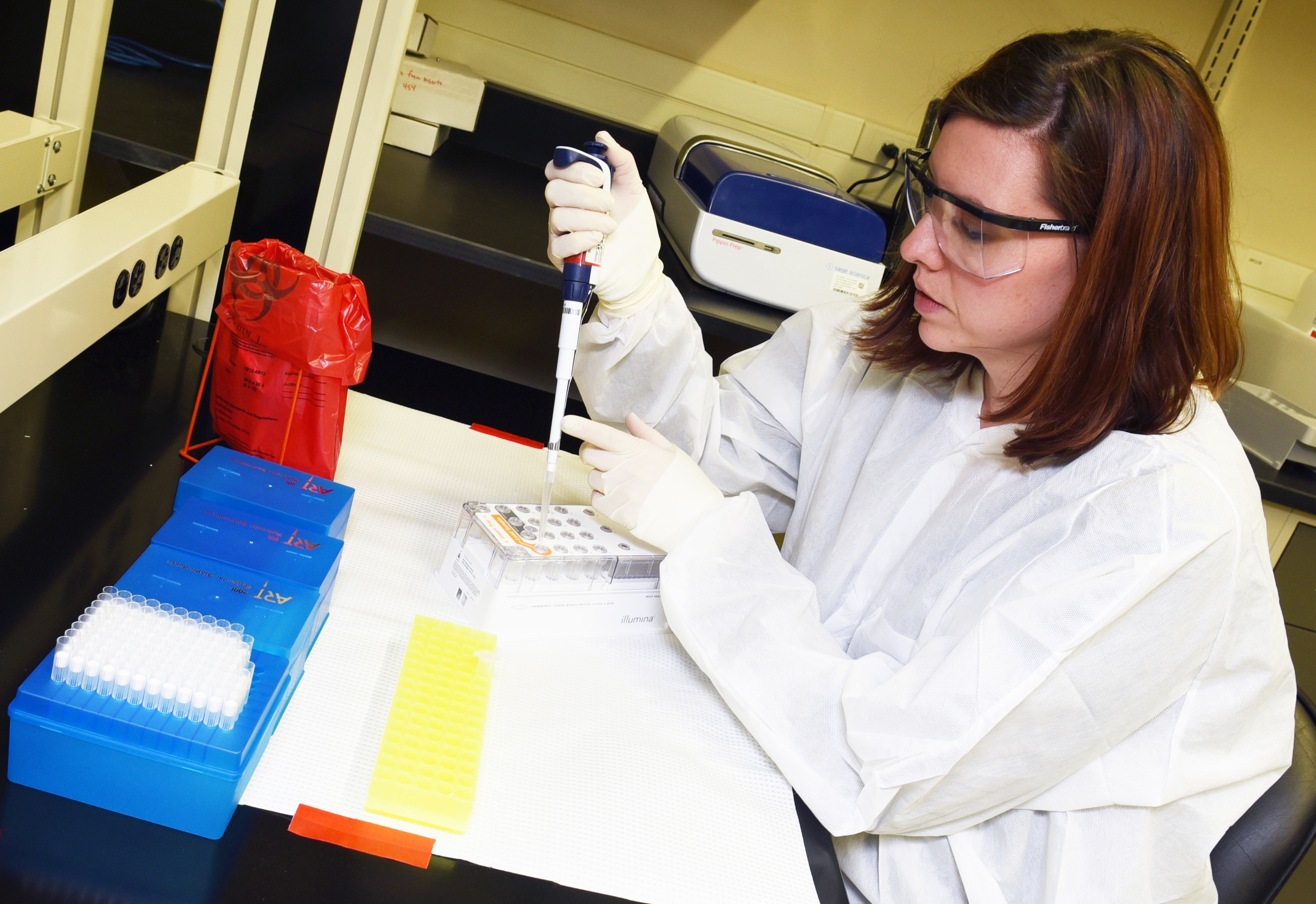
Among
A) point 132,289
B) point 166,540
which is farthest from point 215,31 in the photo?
point 166,540

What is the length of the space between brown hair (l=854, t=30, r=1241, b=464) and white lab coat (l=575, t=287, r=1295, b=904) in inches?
1.9

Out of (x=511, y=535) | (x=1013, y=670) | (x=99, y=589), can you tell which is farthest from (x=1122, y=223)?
(x=99, y=589)

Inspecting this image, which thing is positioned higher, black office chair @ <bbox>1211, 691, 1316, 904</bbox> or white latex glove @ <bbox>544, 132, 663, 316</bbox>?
white latex glove @ <bbox>544, 132, 663, 316</bbox>

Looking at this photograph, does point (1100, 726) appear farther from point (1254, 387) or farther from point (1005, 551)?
point (1254, 387)

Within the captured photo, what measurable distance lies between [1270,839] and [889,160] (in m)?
1.79

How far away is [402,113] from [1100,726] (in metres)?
1.81

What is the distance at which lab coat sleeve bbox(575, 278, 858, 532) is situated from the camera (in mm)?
1258

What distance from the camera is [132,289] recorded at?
964 mm

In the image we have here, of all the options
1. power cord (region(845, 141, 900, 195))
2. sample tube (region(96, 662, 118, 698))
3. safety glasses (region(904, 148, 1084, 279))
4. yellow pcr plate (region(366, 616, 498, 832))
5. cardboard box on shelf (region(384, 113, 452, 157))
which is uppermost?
power cord (region(845, 141, 900, 195))

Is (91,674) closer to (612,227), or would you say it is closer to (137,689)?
(137,689)

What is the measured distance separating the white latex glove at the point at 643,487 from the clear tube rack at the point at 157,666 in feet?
1.37

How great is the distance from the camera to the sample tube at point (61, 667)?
609 mm

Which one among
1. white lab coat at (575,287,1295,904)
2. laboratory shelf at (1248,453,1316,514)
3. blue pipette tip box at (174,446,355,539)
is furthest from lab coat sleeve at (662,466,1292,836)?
laboratory shelf at (1248,453,1316,514)

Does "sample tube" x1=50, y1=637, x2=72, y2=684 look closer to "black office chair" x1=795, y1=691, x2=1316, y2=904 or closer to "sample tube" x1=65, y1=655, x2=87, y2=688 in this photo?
"sample tube" x1=65, y1=655, x2=87, y2=688
